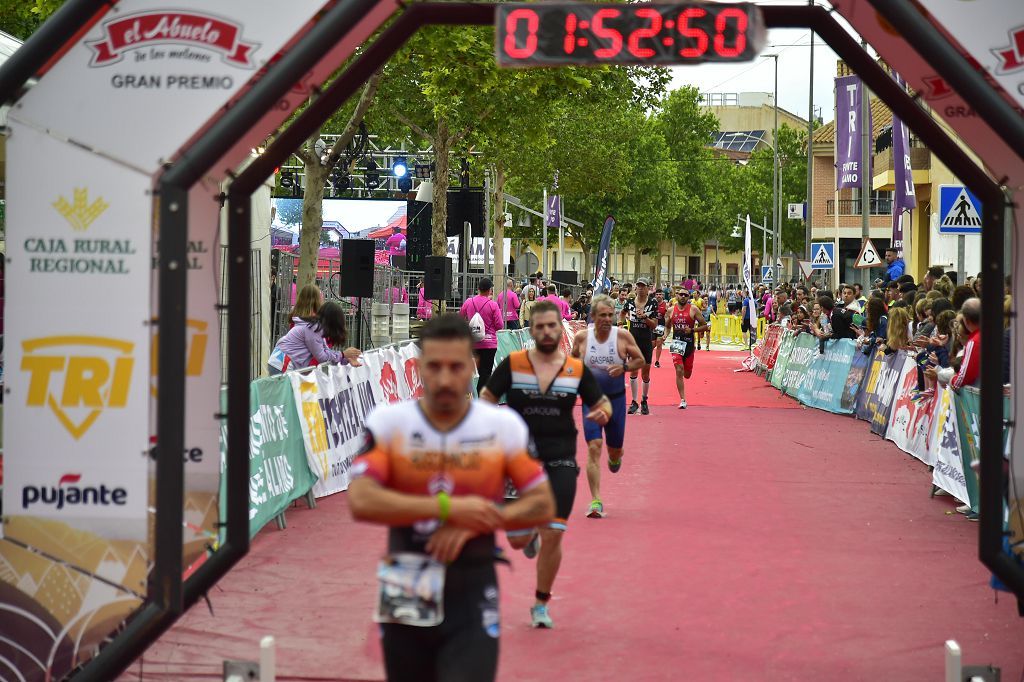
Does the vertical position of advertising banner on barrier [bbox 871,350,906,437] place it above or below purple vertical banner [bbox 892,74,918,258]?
below

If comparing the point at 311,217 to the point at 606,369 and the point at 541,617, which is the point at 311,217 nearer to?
the point at 606,369

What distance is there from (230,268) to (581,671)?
2915mm

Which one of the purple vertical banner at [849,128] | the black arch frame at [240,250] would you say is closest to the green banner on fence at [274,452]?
the black arch frame at [240,250]

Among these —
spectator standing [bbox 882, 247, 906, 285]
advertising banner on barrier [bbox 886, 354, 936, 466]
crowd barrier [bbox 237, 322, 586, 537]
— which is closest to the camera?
crowd barrier [bbox 237, 322, 586, 537]

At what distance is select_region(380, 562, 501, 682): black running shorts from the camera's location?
15.1 ft

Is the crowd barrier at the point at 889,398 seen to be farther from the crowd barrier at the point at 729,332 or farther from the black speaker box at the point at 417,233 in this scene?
the crowd barrier at the point at 729,332

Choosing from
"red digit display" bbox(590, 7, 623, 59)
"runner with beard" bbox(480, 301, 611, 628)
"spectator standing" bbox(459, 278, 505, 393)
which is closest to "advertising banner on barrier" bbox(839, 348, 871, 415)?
"spectator standing" bbox(459, 278, 505, 393)

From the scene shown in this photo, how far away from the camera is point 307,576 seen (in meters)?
9.91

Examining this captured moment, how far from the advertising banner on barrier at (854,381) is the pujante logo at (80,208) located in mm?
17167

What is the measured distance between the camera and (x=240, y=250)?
7285 millimetres

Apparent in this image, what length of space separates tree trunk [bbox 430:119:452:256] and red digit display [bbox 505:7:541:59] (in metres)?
27.3

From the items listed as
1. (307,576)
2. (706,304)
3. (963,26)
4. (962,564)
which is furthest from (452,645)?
(706,304)

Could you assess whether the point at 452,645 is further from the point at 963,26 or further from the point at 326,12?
the point at 963,26

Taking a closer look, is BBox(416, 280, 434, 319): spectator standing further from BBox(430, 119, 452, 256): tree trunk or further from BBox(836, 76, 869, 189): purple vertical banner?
BBox(836, 76, 869, 189): purple vertical banner
